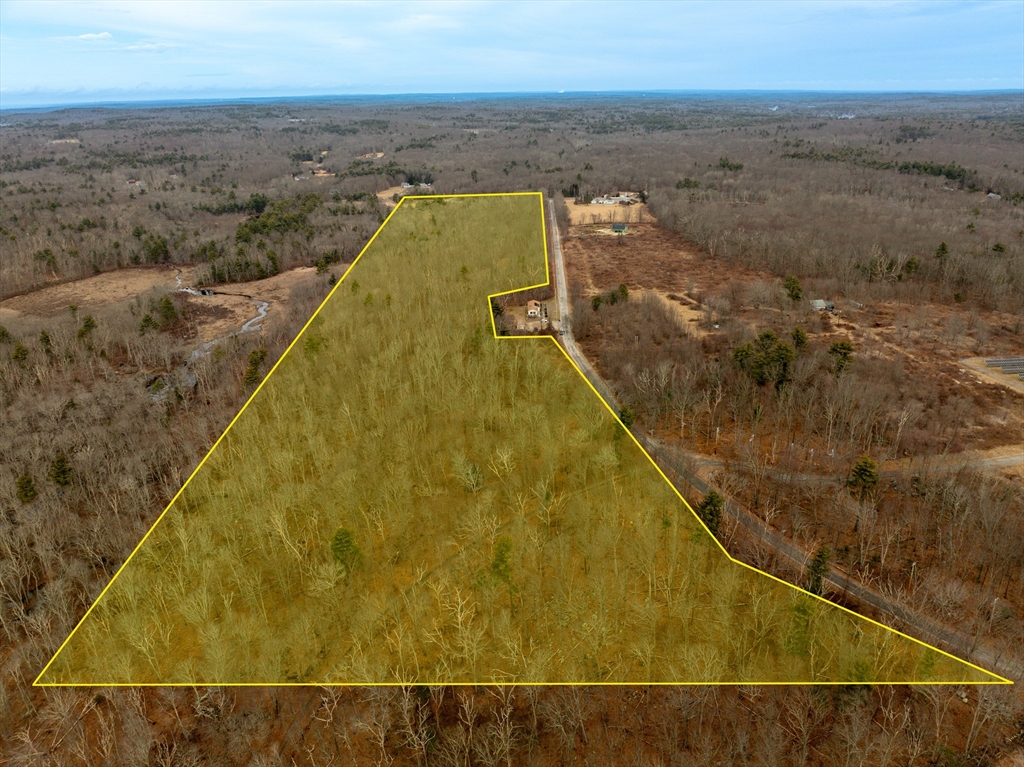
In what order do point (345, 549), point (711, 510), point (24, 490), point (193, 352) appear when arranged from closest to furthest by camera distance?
1. point (345, 549)
2. point (711, 510)
3. point (24, 490)
4. point (193, 352)

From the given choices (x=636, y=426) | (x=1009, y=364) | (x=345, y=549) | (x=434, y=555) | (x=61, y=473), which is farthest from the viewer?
(x=1009, y=364)

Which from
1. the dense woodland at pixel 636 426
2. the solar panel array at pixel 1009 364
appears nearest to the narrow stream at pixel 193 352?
the dense woodland at pixel 636 426

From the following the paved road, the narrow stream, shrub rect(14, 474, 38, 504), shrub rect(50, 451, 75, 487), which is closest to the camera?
the paved road

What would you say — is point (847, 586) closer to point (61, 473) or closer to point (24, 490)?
point (61, 473)

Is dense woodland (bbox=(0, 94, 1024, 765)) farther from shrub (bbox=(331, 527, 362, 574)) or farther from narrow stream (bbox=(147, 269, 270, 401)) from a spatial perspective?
shrub (bbox=(331, 527, 362, 574))

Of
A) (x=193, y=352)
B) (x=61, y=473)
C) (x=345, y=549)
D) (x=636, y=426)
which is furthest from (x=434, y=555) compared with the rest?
(x=193, y=352)

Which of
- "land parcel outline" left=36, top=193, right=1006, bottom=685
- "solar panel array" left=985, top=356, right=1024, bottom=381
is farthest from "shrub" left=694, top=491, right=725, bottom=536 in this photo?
"solar panel array" left=985, top=356, right=1024, bottom=381

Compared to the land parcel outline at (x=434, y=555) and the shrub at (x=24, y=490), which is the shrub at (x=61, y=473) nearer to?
the shrub at (x=24, y=490)
